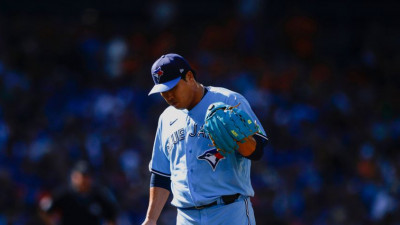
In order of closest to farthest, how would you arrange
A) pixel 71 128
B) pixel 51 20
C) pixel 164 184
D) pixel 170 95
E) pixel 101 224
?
pixel 170 95 < pixel 164 184 < pixel 101 224 < pixel 71 128 < pixel 51 20

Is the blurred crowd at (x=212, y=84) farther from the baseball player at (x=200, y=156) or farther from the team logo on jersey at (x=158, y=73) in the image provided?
the team logo on jersey at (x=158, y=73)

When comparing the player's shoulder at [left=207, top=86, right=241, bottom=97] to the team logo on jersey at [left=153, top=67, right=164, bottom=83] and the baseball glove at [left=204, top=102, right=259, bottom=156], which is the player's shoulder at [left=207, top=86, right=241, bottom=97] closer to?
the baseball glove at [left=204, top=102, right=259, bottom=156]

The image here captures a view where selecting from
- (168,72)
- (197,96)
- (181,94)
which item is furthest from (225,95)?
(168,72)

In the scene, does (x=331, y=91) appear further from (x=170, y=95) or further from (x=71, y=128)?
(x=170, y=95)

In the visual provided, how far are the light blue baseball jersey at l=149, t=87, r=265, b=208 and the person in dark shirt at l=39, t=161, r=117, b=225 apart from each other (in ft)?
9.86

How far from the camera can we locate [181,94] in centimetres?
A: 423

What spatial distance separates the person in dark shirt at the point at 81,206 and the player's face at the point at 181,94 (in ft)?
10.8

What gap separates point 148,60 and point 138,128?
1630 millimetres

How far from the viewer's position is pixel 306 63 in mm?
13266

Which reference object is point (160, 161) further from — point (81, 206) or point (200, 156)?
point (81, 206)

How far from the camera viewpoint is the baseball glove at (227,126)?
3.93 meters

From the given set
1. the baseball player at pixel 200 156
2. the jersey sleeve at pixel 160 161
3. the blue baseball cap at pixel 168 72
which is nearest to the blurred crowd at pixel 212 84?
the jersey sleeve at pixel 160 161

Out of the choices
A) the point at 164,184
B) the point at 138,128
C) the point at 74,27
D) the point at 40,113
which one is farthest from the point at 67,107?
the point at 164,184

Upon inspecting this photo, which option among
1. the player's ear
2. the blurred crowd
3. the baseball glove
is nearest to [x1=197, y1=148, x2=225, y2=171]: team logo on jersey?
the baseball glove
